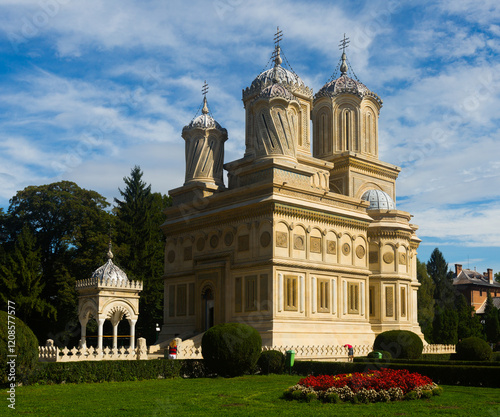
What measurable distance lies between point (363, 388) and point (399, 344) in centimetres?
1471

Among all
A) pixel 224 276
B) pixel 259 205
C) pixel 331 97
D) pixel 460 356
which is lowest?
pixel 460 356

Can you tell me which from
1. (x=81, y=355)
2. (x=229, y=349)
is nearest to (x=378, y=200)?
(x=229, y=349)

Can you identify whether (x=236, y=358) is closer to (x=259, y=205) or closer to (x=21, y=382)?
(x=21, y=382)

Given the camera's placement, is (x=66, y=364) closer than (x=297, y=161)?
Yes

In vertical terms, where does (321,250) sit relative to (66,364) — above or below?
above

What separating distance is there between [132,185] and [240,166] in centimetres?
1453

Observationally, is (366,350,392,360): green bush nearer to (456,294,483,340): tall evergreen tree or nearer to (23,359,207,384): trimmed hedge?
(23,359,207,384): trimmed hedge

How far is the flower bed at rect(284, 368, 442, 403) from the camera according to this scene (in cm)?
1652

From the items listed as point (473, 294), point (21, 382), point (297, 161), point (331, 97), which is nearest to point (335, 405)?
point (21, 382)

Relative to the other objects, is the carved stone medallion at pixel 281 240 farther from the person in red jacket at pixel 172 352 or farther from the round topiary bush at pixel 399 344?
the person in red jacket at pixel 172 352

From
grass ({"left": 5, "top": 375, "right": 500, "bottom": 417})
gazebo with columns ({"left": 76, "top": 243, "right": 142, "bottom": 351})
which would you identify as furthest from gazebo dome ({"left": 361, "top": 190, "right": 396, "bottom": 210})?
grass ({"left": 5, "top": 375, "right": 500, "bottom": 417})

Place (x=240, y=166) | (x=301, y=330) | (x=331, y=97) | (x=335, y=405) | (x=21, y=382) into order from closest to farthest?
1. (x=335, y=405)
2. (x=21, y=382)
3. (x=301, y=330)
4. (x=240, y=166)
5. (x=331, y=97)

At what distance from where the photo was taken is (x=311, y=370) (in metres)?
24.6

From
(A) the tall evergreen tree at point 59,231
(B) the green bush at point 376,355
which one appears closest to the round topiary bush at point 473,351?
(B) the green bush at point 376,355
